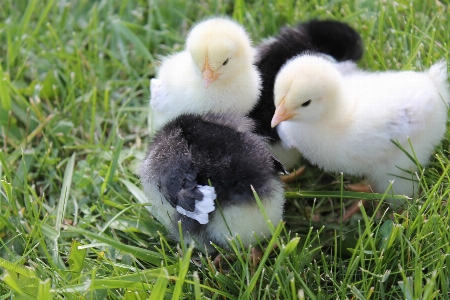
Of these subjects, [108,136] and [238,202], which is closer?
[238,202]

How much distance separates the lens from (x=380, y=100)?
1.86 meters

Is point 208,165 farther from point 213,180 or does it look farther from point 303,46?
point 303,46

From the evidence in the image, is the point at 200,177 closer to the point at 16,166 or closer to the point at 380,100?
the point at 380,100

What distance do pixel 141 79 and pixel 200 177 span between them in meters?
1.16

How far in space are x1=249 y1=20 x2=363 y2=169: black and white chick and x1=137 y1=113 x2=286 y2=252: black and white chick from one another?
0.30m

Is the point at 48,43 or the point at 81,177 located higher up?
the point at 48,43

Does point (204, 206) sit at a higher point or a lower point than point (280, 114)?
lower

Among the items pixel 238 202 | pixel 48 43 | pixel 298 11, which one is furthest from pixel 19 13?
pixel 238 202

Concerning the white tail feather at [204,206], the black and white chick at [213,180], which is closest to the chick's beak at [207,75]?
the black and white chick at [213,180]

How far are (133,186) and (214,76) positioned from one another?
1.88 feet

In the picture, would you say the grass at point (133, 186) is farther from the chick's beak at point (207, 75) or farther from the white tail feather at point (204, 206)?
the chick's beak at point (207, 75)

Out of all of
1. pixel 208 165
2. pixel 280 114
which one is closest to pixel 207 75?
pixel 280 114

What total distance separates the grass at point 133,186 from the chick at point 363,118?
4.0 inches

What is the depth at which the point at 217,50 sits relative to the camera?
189 centimetres
